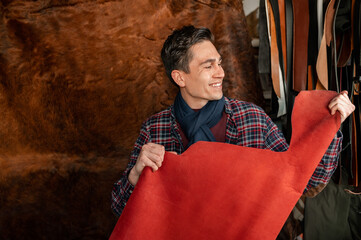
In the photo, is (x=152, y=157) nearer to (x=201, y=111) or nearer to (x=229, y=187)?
(x=229, y=187)

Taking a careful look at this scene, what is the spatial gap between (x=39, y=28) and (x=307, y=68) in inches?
55.3

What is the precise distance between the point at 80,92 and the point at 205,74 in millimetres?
853

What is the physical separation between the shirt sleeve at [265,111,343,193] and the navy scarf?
22 centimetres

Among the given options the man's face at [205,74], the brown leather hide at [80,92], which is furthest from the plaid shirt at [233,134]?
the brown leather hide at [80,92]

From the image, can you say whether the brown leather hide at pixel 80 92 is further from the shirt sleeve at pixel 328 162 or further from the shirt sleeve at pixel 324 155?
the shirt sleeve at pixel 328 162

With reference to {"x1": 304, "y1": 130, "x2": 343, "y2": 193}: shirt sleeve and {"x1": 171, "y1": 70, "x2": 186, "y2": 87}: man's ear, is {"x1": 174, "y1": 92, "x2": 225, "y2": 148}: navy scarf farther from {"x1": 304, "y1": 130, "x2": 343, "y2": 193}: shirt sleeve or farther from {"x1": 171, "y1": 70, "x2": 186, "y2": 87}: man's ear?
{"x1": 304, "y1": 130, "x2": 343, "y2": 193}: shirt sleeve

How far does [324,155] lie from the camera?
0.96 m

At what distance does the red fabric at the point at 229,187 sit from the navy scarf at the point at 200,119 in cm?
25

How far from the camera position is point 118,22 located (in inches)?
61.8

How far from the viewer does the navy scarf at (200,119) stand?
110cm

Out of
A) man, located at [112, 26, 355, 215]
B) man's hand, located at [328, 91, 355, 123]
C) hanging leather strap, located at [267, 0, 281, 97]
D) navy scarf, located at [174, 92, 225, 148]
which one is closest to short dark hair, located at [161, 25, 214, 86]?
man, located at [112, 26, 355, 215]

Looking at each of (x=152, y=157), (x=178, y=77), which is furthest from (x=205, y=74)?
(x=152, y=157)

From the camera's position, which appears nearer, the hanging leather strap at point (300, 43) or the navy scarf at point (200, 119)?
the navy scarf at point (200, 119)

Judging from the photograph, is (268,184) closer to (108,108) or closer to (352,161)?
(352,161)
